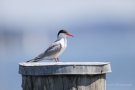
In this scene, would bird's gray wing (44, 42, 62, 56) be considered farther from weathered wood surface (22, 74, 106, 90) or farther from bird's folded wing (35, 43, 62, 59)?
weathered wood surface (22, 74, 106, 90)

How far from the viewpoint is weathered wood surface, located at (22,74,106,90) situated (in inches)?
186

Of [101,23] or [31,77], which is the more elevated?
[101,23]

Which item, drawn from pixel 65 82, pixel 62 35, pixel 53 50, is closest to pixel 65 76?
pixel 65 82

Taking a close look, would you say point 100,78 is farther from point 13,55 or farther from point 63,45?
point 13,55

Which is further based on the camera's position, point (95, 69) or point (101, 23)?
point (101, 23)

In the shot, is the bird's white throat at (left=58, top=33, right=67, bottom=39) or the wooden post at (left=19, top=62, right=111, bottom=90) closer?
the wooden post at (left=19, top=62, right=111, bottom=90)

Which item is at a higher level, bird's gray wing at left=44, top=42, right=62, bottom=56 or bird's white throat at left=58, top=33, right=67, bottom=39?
bird's white throat at left=58, top=33, right=67, bottom=39

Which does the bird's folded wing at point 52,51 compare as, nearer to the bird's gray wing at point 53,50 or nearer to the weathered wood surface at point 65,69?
the bird's gray wing at point 53,50

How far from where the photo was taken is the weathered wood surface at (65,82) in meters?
4.73

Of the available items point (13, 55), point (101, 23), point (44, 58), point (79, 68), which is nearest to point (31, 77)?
point (79, 68)

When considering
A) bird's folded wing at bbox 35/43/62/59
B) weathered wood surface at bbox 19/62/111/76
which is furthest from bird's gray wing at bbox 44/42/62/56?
weathered wood surface at bbox 19/62/111/76

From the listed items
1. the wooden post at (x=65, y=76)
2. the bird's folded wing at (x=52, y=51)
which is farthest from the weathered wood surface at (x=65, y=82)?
the bird's folded wing at (x=52, y=51)

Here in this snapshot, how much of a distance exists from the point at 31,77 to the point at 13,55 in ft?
164

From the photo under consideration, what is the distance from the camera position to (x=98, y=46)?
5541cm
